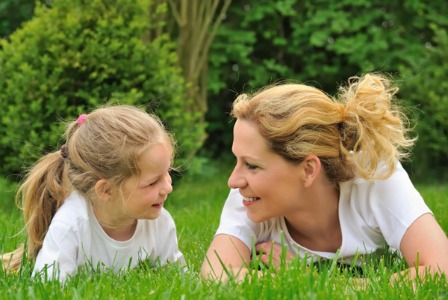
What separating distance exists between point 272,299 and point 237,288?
145mm

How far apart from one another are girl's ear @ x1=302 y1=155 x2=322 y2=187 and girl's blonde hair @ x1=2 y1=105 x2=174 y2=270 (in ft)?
2.06

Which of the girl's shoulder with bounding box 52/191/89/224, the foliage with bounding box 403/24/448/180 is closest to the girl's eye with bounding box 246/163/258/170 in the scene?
the girl's shoulder with bounding box 52/191/89/224

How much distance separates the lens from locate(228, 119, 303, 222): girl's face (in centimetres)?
319

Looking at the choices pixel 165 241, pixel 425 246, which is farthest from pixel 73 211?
pixel 425 246

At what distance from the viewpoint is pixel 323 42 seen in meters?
9.05

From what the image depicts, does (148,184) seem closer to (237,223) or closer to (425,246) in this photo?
(237,223)

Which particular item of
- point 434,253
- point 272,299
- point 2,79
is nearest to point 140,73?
point 2,79

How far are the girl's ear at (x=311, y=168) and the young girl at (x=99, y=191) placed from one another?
603 mm

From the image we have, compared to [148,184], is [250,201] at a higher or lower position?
lower

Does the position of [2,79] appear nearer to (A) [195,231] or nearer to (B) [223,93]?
(A) [195,231]

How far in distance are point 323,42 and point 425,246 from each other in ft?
20.5

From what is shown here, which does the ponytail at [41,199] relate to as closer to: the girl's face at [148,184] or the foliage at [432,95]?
the girl's face at [148,184]

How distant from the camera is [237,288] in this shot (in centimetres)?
241

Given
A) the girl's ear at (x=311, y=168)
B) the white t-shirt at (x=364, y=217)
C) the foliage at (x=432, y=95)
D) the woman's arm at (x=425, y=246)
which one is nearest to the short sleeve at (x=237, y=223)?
the white t-shirt at (x=364, y=217)
